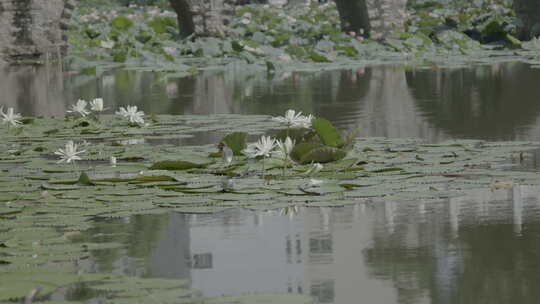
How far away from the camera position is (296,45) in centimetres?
1526

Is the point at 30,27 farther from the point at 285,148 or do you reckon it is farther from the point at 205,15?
the point at 285,148

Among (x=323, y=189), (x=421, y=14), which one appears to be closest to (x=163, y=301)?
(x=323, y=189)

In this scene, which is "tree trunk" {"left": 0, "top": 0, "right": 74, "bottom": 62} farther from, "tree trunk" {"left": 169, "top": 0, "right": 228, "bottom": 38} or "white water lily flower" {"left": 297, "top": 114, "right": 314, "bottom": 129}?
"white water lily flower" {"left": 297, "top": 114, "right": 314, "bottom": 129}

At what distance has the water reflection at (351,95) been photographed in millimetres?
5934

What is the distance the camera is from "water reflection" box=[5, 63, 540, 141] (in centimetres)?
593

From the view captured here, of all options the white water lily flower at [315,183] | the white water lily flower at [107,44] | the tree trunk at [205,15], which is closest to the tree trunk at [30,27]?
the white water lily flower at [107,44]

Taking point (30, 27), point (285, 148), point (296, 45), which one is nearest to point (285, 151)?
point (285, 148)

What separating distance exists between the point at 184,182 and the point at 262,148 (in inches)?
11.0

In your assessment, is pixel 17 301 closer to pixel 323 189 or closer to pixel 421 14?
pixel 323 189

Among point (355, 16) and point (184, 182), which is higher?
point (355, 16)

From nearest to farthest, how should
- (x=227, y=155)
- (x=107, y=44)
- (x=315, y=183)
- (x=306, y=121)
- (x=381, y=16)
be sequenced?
1. (x=315, y=183)
2. (x=227, y=155)
3. (x=306, y=121)
4. (x=107, y=44)
5. (x=381, y=16)

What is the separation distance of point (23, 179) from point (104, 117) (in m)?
2.61

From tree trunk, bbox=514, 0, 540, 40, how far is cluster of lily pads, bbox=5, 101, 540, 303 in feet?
36.4

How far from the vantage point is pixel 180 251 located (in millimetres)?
2938
